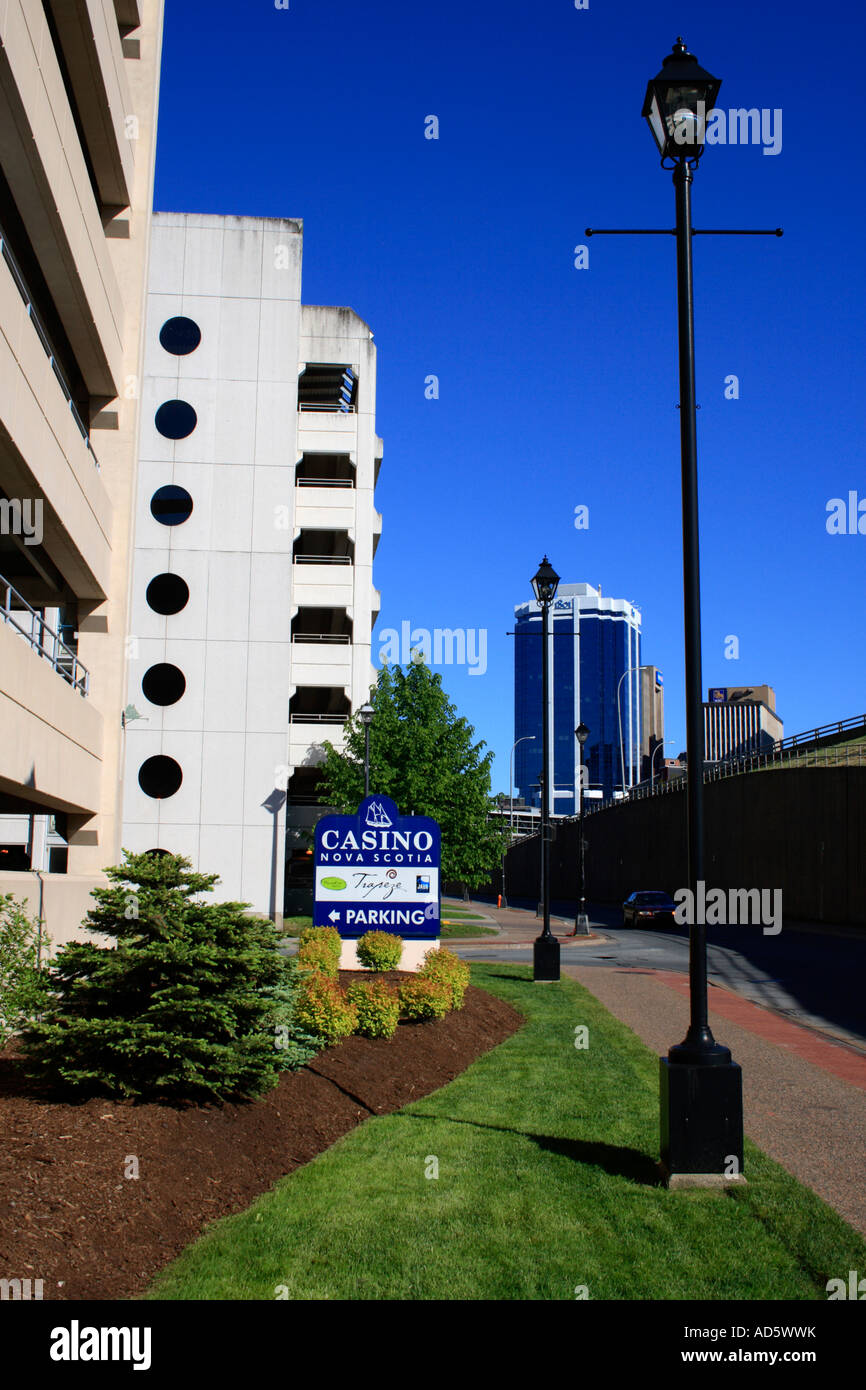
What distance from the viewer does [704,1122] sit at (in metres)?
7.12

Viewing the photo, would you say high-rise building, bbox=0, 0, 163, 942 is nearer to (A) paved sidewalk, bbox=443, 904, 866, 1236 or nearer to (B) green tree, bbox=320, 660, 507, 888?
(A) paved sidewalk, bbox=443, 904, 866, 1236

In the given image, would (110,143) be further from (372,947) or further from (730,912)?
(730,912)

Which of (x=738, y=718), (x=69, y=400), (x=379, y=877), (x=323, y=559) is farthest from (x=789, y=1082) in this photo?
(x=738, y=718)

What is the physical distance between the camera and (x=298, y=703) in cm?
4741

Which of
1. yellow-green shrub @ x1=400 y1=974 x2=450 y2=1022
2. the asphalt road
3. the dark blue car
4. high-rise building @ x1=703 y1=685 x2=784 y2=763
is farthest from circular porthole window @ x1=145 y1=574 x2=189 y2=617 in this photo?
high-rise building @ x1=703 y1=685 x2=784 y2=763

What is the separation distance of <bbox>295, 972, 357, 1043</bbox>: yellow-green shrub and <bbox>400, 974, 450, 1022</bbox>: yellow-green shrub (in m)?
1.55

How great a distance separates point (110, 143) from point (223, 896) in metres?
22.6

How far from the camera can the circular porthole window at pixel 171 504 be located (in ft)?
124

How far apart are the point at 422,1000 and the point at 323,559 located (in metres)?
34.2

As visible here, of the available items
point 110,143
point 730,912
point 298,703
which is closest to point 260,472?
point 298,703

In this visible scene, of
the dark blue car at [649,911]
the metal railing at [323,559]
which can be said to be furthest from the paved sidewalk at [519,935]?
the metal railing at [323,559]

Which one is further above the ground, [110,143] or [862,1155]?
[110,143]
